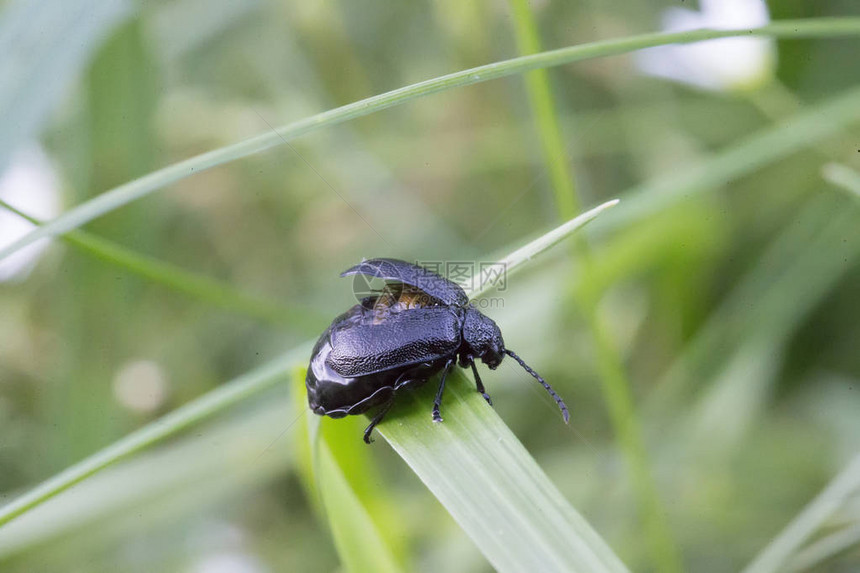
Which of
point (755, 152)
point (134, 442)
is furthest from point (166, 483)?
point (755, 152)

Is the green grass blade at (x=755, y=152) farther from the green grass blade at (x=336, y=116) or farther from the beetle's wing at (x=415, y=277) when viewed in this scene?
the green grass blade at (x=336, y=116)

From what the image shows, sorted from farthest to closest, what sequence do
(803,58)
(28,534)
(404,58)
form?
(404,58)
(803,58)
(28,534)

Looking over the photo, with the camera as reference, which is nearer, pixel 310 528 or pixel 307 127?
pixel 307 127

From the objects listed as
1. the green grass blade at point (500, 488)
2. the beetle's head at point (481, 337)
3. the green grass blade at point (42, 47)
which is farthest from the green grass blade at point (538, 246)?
the green grass blade at point (42, 47)

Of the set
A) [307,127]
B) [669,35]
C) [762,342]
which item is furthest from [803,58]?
[307,127]

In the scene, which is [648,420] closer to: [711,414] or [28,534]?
[711,414]

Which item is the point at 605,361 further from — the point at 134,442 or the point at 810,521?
the point at 134,442

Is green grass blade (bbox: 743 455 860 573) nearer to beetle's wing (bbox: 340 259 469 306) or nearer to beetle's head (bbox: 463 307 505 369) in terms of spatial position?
beetle's head (bbox: 463 307 505 369)
